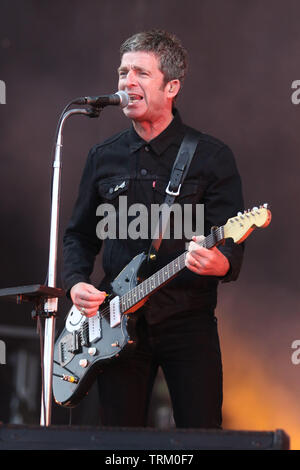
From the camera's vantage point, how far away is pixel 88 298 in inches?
108

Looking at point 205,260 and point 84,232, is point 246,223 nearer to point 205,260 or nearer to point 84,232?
point 205,260

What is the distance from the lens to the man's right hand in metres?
2.75

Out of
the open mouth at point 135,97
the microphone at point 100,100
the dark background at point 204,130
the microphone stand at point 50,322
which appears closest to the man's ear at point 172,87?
the open mouth at point 135,97

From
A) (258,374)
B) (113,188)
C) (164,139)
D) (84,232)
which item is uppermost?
(164,139)

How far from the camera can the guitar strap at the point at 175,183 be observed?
2.73 metres

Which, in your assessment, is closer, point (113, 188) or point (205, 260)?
point (205, 260)

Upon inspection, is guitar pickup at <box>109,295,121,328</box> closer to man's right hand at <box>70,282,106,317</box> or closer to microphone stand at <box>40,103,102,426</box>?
man's right hand at <box>70,282,106,317</box>

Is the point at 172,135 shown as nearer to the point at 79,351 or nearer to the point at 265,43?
the point at 79,351

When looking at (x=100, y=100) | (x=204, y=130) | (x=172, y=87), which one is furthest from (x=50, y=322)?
(x=204, y=130)

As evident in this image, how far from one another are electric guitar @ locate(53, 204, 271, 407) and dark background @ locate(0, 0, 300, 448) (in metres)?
1.65

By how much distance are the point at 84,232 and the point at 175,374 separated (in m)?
0.79

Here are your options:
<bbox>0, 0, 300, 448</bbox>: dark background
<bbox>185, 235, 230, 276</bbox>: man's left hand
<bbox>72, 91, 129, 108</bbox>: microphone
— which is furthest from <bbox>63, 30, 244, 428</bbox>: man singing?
<bbox>0, 0, 300, 448</bbox>: dark background
